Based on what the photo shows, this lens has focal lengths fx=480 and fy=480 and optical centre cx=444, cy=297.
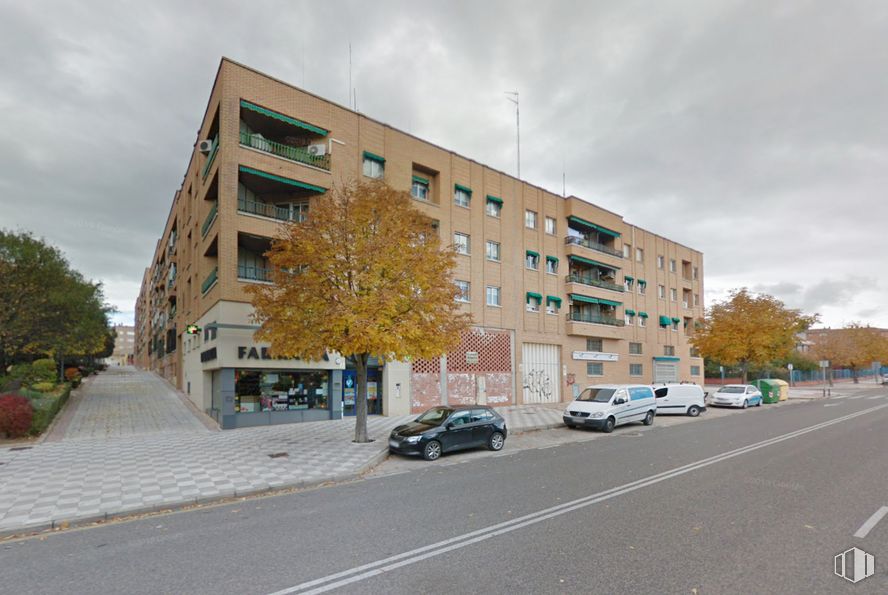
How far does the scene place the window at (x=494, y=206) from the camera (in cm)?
2911

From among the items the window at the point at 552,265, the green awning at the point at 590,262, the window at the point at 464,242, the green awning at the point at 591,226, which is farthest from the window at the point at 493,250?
the green awning at the point at 591,226

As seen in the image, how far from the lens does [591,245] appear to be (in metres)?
35.5

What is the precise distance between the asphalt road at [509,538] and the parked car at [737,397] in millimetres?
21294

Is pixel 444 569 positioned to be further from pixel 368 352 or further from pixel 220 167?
pixel 220 167

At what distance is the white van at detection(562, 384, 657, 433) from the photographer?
18.5m

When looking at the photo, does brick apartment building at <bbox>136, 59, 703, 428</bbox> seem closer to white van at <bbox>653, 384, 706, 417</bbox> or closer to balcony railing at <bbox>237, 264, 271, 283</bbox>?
balcony railing at <bbox>237, 264, 271, 283</bbox>

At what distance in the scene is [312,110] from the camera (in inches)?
839

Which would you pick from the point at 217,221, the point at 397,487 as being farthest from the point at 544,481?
the point at 217,221

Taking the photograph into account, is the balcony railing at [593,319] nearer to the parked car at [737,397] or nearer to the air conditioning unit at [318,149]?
the parked car at [737,397]

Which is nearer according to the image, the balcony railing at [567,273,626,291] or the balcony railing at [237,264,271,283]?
the balcony railing at [237,264,271,283]

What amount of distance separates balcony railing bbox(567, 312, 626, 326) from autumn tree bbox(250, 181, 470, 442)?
20.3m

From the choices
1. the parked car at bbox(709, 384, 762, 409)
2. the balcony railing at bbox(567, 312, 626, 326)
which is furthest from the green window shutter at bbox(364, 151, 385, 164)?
the parked car at bbox(709, 384, 762, 409)

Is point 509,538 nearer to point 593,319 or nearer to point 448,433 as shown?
point 448,433

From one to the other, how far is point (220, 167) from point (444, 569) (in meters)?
18.1
